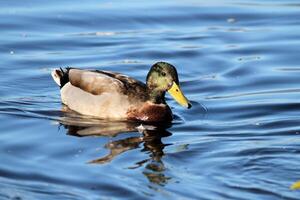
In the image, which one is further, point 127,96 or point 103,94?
point 103,94

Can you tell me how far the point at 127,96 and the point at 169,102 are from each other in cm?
110

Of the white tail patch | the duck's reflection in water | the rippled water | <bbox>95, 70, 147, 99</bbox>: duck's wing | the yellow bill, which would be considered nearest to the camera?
the rippled water

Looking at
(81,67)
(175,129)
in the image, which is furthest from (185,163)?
(81,67)

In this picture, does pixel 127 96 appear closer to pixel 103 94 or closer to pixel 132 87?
pixel 132 87

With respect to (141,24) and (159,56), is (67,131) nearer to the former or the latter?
(159,56)

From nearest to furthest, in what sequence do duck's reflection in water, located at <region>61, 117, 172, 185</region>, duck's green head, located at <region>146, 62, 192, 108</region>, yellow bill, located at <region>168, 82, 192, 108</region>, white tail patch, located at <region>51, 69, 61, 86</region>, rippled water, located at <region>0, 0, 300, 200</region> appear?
rippled water, located at <region>0, 0, 300, 200</region>
duck's reflection in water, located at <region>61, 117, 172, 185</region>
yellow bill, located at <region>168, 82, 192, 108</region>
duck's green head, located at <region>146, 62, 192, 108</region>
white tail patch, located at <region>51, 69, 61, 86</region>

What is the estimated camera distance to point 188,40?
17.2 metres

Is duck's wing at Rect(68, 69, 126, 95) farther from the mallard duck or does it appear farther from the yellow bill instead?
the yellow bill

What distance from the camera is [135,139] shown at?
12.3 m

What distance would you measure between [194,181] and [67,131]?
104 inches

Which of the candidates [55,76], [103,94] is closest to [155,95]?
[103,94]

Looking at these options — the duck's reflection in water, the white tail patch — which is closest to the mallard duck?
the duck's reflection in water

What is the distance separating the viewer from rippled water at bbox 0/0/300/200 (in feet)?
33.9

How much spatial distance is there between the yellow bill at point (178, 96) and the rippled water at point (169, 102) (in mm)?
205
